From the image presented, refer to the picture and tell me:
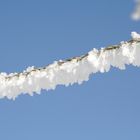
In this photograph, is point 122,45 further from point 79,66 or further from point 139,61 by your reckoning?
point 79,66

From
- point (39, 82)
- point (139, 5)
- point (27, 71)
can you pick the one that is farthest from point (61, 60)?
point (139, 5)

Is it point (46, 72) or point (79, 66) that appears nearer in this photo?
point (79, 66)

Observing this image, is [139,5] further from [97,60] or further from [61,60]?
[61,60]

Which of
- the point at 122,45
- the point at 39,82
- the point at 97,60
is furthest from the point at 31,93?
the point at 122,45

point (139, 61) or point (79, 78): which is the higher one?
point (79, 78)

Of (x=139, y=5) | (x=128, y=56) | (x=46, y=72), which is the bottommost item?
(x=139, y=5)

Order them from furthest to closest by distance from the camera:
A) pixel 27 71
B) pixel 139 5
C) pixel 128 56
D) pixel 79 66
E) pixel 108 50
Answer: pixel 27 71, pixel 79 66, pixel 108 50, pixel 128 56, pixel 139 5

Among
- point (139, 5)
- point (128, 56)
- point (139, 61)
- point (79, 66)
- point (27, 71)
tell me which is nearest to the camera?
point (139, 5)
